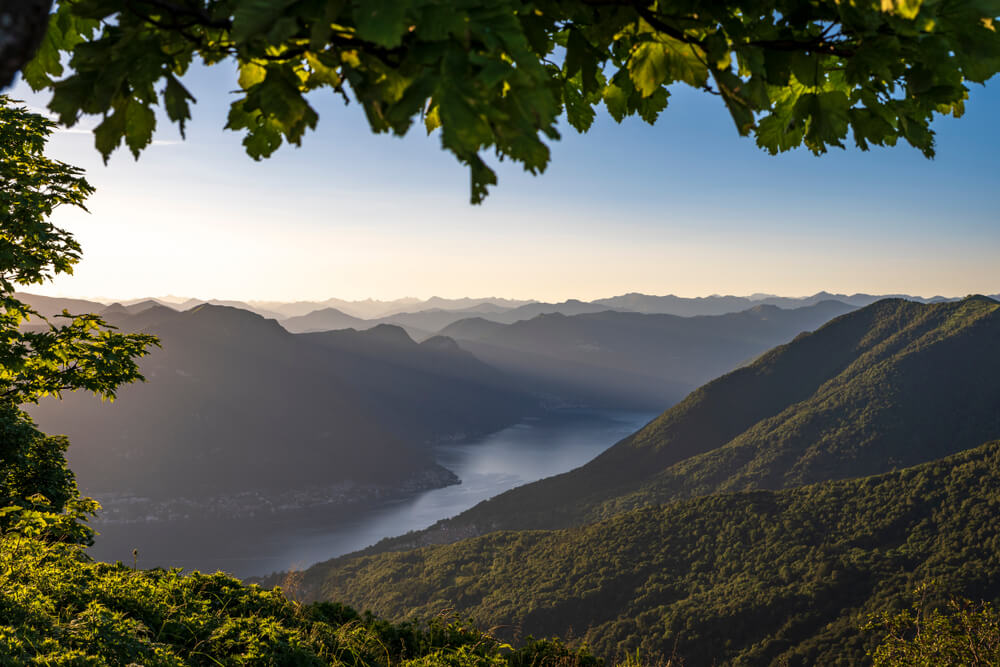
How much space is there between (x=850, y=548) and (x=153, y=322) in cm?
19384

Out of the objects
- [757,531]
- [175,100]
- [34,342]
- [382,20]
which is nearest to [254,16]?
[382,20]

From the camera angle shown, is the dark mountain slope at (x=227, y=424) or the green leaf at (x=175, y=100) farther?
the dark mountain slope at (x=227, y=424)

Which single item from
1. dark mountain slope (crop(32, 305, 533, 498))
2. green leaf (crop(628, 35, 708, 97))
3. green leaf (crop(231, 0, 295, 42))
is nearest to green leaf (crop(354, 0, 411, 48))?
green leaf (crop(231, 0, 295, 42))

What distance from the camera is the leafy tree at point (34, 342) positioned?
7855 mm

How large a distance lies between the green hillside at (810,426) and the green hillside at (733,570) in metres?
23.1

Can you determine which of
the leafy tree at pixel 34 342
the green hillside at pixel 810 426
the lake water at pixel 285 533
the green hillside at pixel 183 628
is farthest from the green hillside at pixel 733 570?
the leafy tree at pixel 34 342

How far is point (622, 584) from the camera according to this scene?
228 feet

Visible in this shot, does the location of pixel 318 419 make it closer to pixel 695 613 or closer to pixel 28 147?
pixel 695 613

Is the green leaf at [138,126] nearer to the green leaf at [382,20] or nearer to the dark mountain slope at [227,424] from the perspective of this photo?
the green leaf at [382,20]

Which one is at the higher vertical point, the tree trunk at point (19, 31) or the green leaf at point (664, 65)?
the green leaf at point (664, 65)

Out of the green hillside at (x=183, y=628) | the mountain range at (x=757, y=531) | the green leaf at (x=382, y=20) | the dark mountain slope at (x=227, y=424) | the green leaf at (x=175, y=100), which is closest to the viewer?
the green leaf at (x=382, y=20)

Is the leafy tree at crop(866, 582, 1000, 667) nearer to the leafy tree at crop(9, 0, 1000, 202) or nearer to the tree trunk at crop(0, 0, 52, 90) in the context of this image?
the leafy tree at crop(9, 0, 1000, 202)

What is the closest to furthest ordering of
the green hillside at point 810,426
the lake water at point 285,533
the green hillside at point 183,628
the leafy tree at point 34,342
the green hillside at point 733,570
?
the green hillside at point 183,628, the leafy tree at point 34,342, the green hillside at point 733,570, the lake water at point 285,533, the green hillside at point 810,426

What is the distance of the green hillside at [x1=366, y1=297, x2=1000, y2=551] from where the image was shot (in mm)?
111625
